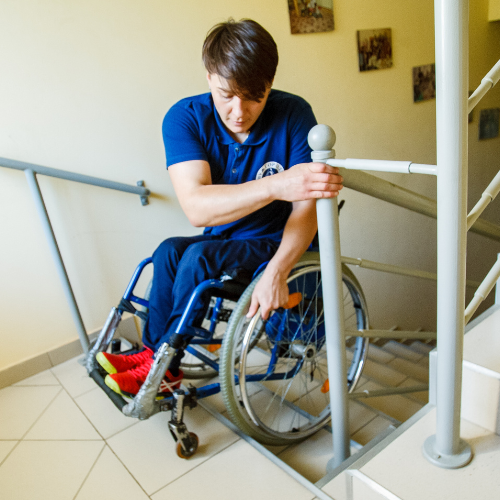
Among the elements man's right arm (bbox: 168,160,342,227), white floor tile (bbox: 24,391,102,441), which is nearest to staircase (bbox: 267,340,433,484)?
white floor tile (bbox: 24,391,102,441)

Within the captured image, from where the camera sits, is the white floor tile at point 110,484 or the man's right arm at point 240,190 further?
the white floor tile at point 110,484

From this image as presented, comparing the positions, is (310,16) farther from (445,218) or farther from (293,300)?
(445,218)

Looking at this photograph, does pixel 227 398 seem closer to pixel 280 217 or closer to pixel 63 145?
pixel 280 217

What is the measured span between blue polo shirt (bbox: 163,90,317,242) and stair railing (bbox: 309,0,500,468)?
0.47 m

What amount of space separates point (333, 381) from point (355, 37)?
7.61ft

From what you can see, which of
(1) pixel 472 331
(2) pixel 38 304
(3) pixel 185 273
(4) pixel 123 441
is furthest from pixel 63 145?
(1) pixel 472 331

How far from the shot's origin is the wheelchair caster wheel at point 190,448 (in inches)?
52.6

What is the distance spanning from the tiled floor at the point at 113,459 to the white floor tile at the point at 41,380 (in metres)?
0.13

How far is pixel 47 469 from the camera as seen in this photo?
1.39m

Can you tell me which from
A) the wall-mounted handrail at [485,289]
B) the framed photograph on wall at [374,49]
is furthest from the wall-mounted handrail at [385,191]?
the framed photograph on wall at [374,49]

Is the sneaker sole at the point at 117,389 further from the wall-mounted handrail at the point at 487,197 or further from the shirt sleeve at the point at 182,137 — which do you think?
the wall-mounted handrail at the point at 487,197

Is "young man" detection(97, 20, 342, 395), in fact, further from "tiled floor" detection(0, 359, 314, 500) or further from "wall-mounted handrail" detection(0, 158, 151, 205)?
"wall-mounted handrail" detection(0, 158, 151, 205)

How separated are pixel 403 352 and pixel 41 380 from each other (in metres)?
2.15

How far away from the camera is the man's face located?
125cm
